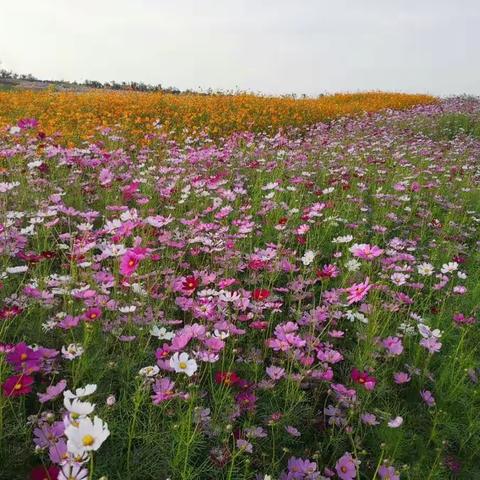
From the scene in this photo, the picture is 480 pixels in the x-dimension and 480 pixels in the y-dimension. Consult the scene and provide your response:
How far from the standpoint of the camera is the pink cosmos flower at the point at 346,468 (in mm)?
1645

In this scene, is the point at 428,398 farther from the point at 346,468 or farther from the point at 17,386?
the point at 17,386

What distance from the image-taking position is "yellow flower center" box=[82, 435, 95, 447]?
105cm

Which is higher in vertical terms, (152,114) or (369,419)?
(152,114)

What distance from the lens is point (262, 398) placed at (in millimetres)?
1963

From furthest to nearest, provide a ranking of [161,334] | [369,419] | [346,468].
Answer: [161,334]
[369,419]
[346,468]

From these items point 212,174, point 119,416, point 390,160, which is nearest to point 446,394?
point 119,416

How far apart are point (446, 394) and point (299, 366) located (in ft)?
2.32

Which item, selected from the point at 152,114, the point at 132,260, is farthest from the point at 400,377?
the point at 152,114

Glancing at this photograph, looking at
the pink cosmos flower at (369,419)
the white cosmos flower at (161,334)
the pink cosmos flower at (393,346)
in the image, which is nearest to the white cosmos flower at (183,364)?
the white cosmos flower at (161,334)

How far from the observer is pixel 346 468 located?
167 cm

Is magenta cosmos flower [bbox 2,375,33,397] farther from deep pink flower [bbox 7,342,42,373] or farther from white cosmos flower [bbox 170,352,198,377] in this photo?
white cosmos flower [bbox 170,352,198,377]

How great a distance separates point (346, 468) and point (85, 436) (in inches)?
38.4

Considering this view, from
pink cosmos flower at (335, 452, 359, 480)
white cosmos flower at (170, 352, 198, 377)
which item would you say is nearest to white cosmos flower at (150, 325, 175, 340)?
white cosmos flower at (170, 352, 198, 377)

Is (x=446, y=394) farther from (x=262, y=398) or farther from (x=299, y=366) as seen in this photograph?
(x=262, y=398)
